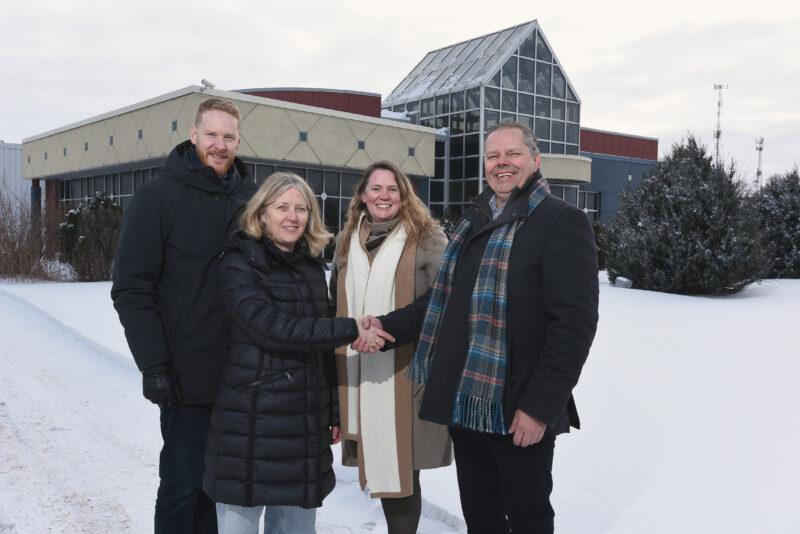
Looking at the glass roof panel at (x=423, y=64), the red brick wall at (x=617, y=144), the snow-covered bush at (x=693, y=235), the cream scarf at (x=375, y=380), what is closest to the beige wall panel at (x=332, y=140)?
the snow-covered bush at (x=693, y=235)

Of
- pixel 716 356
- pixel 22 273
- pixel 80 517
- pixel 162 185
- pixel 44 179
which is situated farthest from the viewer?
pixel 44 179

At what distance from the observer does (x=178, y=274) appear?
2.47 meters

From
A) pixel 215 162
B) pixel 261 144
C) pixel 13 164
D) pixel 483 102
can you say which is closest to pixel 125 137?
pixel 261 144

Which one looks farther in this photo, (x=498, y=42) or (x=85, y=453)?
(x=498, y=42)

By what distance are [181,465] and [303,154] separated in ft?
55.4

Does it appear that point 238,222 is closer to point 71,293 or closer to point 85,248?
point 71,293

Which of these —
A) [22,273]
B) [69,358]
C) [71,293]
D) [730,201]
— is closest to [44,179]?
[22,273]

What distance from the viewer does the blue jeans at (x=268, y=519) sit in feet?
7.53

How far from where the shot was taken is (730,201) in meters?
12.1

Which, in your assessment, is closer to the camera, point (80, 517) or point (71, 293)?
point (80, 517)

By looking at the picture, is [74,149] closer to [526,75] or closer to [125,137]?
Answer: [125,137]

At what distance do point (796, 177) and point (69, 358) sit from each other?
752 inches

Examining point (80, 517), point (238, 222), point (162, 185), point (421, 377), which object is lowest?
point (80, 517)

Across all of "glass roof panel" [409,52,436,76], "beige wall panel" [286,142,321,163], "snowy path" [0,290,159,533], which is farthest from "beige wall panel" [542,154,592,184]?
"snowy path" [0,290,159,533]
